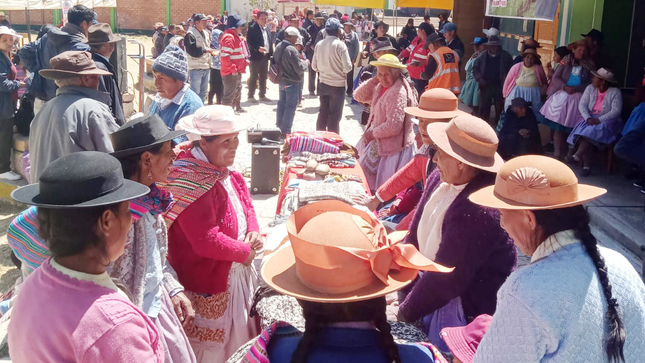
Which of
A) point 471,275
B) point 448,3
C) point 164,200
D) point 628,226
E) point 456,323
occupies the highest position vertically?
point 448,3

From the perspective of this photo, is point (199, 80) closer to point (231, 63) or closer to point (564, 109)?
point (231, 63)

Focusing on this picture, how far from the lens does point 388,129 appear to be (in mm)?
5824

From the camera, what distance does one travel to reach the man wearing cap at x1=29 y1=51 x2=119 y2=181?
13.0ft

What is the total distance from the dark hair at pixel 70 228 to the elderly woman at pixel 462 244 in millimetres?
1475

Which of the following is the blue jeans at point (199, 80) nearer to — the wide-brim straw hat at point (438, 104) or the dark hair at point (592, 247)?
the wide-brim straw hat at point (438, 104)

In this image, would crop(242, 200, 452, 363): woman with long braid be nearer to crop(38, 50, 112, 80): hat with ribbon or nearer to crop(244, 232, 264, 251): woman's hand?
crop(244, 232, 264, 251): woman's hand

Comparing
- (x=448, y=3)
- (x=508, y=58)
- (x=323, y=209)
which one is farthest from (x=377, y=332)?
(x=448, y=3)

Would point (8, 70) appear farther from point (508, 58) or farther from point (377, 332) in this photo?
point (508, 58)

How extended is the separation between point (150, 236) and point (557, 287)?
63.8 inches

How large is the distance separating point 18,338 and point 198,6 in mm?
33886

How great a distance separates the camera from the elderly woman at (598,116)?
7.81 m

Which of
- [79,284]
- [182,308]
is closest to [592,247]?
[79,284]

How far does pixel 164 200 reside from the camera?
2.63 meters

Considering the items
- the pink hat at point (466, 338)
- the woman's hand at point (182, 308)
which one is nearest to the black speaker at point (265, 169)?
the woman's hand at point (182, 308)
